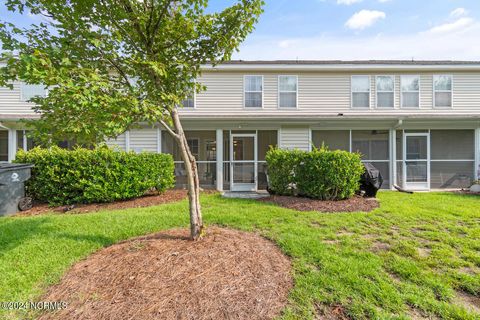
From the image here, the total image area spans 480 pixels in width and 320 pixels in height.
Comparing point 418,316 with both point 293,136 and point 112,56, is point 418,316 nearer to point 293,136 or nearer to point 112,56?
point 112,56

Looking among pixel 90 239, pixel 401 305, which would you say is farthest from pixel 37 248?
pixel 401 305

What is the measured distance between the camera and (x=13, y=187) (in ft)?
20.4

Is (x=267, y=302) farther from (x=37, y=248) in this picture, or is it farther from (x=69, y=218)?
(x=69, y=218)

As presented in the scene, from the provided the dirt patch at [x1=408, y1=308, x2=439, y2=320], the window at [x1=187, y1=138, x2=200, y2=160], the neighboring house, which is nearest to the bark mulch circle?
the dirt patch at [x1=408, y1=308, x2=439, y2=320]

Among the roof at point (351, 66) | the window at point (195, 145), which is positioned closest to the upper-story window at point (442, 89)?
the roof at point (351, 66)

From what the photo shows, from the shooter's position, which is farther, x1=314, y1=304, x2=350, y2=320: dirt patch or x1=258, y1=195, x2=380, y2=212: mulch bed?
x1=258, y1=195, x2=380, y2=212: mulch bed

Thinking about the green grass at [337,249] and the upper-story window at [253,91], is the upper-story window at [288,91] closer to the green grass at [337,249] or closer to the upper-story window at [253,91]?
the upper-story window at [253,91]

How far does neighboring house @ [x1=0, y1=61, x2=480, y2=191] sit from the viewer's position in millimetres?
9758

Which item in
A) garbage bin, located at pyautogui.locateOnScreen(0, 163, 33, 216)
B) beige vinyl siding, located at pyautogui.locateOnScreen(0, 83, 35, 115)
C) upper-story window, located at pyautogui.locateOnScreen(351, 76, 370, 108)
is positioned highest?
upper-story window, located at pyautogui.locateOnScreen(351, 76, 370, 108)

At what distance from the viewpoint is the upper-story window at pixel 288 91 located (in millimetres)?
10766

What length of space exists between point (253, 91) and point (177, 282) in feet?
30.8

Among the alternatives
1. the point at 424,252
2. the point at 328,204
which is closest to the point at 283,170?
the point at 328,204

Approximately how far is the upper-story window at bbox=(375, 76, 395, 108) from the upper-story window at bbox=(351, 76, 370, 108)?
0.48m

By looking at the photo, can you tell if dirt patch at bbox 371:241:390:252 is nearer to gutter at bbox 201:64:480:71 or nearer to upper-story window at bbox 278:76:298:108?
upper-story window at bbox 278:76:298:108
